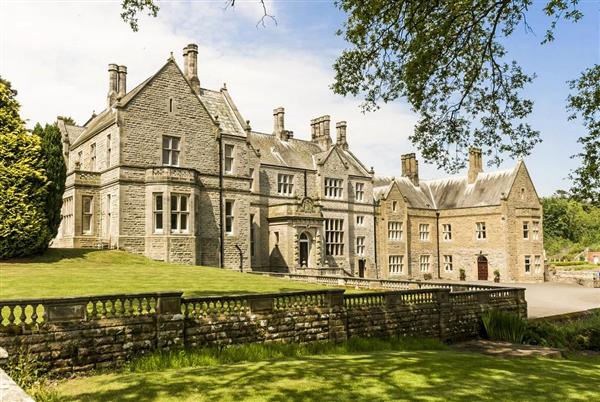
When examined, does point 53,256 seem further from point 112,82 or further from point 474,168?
point 474,168

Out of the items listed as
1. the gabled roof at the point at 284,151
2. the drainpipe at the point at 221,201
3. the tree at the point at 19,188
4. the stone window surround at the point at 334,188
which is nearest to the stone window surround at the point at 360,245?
the stone window surround at the point at 334,188

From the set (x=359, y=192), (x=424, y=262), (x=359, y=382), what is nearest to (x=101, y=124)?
(x=359, y=192)

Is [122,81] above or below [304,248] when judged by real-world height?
above

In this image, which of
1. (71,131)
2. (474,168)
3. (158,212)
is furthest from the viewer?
(474,168)

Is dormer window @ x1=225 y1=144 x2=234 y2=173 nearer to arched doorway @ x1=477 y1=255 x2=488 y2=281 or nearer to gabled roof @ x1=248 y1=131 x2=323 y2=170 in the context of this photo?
gabled roof @ x1=248 y1=131 x2=323 y2=170

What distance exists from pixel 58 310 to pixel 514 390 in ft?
29.6

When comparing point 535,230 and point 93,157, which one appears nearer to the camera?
point 93,157

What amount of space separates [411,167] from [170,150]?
1256 inches

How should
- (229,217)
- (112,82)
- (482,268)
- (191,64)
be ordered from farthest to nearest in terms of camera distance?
(482,268)
(191,64)
(112,82)
(229,217)

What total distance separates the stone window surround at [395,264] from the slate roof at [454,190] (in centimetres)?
582

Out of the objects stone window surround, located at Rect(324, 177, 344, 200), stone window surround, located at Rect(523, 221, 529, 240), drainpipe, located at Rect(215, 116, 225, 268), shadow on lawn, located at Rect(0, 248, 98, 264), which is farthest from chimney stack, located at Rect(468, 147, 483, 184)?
shadow on lawn, located at Rect(0, 248, 98, 264)

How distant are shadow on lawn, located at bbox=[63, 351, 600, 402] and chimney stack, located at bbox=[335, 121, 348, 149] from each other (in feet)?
128

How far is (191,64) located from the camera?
35.8m

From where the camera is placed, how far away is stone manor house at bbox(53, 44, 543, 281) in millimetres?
29625
